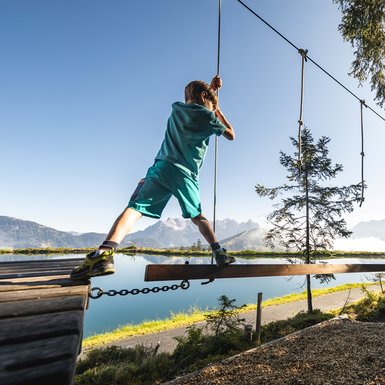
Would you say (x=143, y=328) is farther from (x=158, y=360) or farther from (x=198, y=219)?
(x=198, y=219)

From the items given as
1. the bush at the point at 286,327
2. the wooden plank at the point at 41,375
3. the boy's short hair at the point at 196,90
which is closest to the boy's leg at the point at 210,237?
the boy's short hair at the point at 196,90

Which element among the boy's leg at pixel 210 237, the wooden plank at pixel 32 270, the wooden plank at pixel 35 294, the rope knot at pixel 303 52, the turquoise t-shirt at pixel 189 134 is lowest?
the wooden plank at pixel 32 270

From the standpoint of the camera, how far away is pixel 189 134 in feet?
9.56

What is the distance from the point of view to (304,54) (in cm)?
550

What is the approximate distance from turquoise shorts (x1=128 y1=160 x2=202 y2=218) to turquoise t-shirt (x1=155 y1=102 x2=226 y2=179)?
10 cm

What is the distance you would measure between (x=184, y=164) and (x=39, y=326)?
81.5 inches

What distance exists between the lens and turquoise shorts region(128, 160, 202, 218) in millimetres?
2713

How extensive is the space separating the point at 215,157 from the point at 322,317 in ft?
44.9

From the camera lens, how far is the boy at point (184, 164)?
274 centimetres

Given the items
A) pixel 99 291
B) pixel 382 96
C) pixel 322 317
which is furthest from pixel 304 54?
pixel 322 317

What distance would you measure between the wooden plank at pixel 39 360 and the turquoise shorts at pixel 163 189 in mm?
1838

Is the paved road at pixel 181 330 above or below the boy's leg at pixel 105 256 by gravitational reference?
below

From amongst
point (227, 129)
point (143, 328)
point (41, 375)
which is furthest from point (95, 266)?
point (143, 328)

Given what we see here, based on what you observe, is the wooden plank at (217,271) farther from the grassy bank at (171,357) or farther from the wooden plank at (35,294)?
the grassy bank at (171,357)
